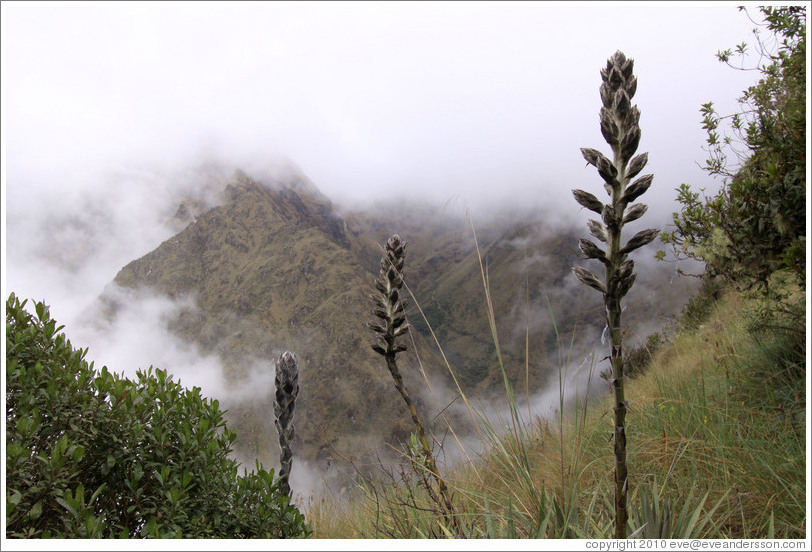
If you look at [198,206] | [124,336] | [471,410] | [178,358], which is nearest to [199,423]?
[471,410]

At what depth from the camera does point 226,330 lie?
130 meters

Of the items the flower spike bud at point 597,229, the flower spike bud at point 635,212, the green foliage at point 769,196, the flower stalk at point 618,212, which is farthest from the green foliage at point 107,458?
the green foliage at point 769,196

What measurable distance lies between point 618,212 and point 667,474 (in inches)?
72.9

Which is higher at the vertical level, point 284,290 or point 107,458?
point 284,290

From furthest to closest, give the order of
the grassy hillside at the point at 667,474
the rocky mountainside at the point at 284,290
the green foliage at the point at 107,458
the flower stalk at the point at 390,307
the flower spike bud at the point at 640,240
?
the rocky mountainside at the point at 284,290 → the flower stalk at the point at 390,307 → the grassy hillside at the point at 667,474 → the green foliage at the point at 107,458 → the flower spike bud at the point at 640,240

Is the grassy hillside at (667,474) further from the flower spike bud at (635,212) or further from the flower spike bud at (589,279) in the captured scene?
the flower spike bud at (635,212)

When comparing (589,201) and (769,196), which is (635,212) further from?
(769,196)

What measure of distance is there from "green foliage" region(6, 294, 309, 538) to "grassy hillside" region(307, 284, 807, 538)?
38.0 inches

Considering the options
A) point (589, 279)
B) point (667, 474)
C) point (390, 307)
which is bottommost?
point (667, 474)

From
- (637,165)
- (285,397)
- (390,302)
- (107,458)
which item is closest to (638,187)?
(637,165)

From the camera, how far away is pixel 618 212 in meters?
1.63

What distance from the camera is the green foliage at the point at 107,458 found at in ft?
6.68

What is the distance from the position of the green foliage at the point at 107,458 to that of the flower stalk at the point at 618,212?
2170mm

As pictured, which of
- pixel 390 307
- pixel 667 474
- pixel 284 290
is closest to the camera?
pixel 667 474
